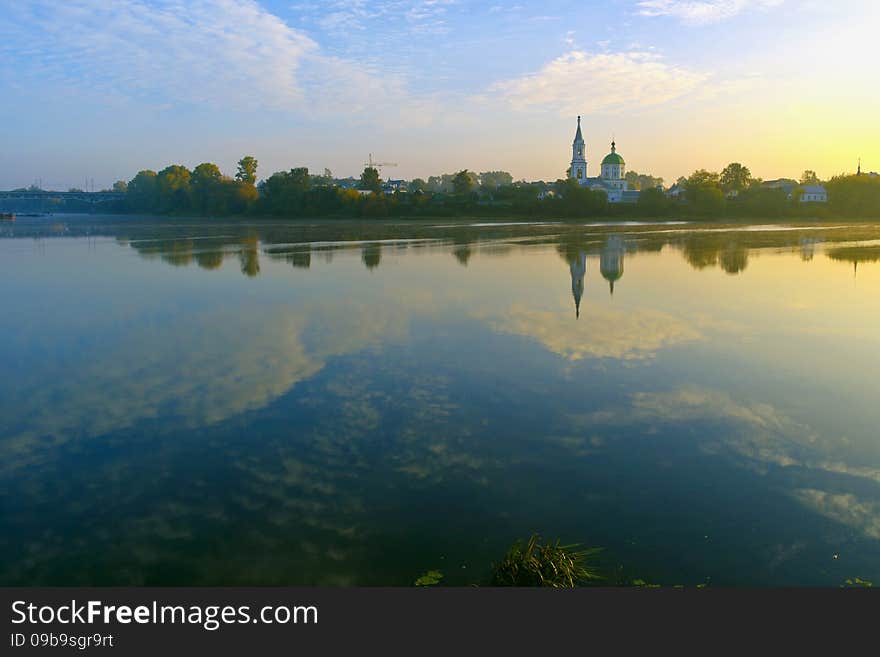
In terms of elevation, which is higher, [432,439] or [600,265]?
[600,265]

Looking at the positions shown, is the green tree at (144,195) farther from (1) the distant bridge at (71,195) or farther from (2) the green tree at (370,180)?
(2) the green tree at (370,180)

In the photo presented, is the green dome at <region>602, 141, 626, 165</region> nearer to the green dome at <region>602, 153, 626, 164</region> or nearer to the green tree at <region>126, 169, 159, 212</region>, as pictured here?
the green dome at <region>602, 153, 626, 164</region>

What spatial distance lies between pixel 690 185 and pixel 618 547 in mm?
110325

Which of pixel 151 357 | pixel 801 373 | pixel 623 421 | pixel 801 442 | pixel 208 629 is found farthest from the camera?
pixel 151 357

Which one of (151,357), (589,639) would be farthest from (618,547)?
(151,357)

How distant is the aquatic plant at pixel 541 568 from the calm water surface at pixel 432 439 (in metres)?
0.23

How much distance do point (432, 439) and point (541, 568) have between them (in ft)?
11.3

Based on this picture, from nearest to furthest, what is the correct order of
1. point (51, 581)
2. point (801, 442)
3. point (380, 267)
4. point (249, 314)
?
point (51, 581) < point (801, 442) < point (249, 314) < point (380, 267)

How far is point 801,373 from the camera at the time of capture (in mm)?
12648

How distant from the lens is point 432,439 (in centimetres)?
941

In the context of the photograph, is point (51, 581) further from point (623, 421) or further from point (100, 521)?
point (623, 421)

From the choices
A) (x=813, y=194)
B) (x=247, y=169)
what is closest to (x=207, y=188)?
(x=247, y=169)

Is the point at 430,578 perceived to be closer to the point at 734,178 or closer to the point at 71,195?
the point at 734,178

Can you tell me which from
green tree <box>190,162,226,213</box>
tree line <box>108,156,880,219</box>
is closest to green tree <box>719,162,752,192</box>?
tree line <box>108,156,880,219</box>
